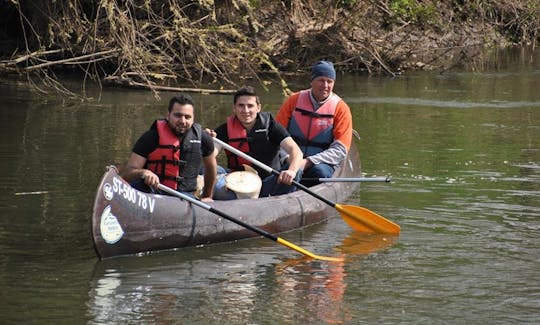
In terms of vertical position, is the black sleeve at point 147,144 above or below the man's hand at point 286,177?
above

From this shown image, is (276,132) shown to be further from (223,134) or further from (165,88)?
(165,88)

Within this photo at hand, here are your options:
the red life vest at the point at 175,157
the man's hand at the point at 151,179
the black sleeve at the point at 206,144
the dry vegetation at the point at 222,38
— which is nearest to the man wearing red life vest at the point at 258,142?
the black sleeve at the point at 206,144

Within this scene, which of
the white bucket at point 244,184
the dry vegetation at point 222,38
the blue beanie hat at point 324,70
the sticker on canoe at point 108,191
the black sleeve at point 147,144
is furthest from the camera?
the dry vegetation at point 222,38

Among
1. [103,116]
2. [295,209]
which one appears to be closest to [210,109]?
[103,116]

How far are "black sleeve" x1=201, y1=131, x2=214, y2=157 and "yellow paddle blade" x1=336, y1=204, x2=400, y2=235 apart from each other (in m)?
1.31

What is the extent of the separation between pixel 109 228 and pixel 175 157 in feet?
2.85

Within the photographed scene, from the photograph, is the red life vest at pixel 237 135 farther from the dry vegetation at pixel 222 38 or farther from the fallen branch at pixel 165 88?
the fallen branch at pixel 165 88

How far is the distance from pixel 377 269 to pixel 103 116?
7.33 meters

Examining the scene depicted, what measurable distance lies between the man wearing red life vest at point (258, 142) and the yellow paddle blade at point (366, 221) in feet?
1.64

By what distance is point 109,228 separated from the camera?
782cm

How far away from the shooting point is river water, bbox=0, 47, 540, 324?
7004 mm

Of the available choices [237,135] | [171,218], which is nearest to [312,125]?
[237,135]

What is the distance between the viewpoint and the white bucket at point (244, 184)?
9113 millimetres

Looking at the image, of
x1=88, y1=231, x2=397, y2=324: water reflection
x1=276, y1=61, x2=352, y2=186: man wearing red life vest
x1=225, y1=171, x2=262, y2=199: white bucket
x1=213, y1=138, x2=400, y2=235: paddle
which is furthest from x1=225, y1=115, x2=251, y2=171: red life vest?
x1=88, y1=231, x2=397, y2=324: water reflection
